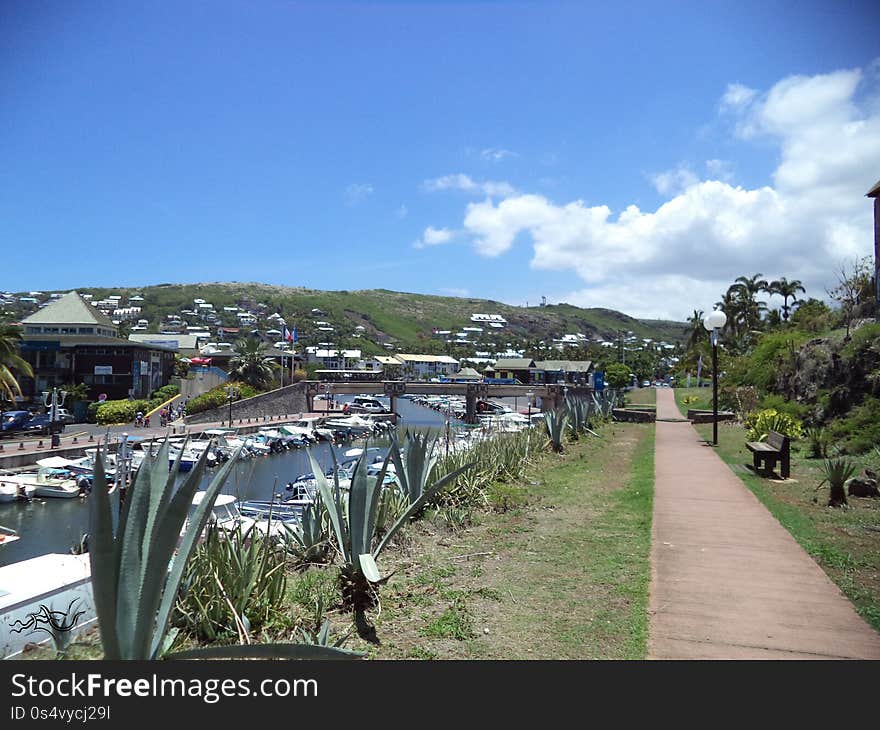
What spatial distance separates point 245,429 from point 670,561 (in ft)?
146

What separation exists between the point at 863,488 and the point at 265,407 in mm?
54781

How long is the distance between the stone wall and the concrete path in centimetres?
4763

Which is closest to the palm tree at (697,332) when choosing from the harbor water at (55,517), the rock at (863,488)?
the harbor water at (55,517)

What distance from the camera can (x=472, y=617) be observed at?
4.64 metres

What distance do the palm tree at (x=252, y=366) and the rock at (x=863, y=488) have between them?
5891 cm

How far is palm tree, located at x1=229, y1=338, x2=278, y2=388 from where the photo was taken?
206ft

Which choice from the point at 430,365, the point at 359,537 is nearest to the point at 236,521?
the point at 359,537

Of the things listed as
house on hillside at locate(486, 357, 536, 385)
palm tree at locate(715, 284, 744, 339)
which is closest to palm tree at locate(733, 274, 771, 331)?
palm tree at locate(715, 284, 744, 339)

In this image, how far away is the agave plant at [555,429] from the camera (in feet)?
50.7

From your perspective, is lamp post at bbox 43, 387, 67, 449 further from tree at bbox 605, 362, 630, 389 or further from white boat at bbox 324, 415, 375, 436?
tree at bbox 605, 362, 630, 389

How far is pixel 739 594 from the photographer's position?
17.2ft

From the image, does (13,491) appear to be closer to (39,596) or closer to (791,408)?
(39,596)

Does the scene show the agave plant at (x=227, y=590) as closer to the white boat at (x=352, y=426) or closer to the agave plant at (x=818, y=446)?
the agave plant at (x=818, y=446)

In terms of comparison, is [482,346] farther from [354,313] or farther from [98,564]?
[98,564]
